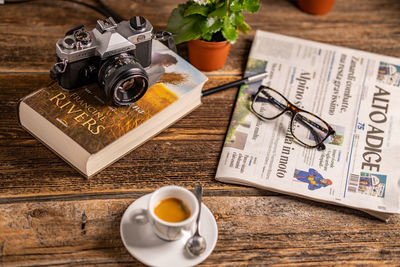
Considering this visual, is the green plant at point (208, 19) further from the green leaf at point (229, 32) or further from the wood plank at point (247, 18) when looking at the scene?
the wood plank at point (247, 18)

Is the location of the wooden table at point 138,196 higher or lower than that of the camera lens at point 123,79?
lower

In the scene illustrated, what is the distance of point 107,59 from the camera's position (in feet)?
2.69

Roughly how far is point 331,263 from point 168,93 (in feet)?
1.36

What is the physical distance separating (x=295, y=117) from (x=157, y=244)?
0.40m

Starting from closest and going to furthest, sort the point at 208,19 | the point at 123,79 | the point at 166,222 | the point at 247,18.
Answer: the point at 166,222 < the point at 123,79 < the point at 208,19 < the point at 247,18

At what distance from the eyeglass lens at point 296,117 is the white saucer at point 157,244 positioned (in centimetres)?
28

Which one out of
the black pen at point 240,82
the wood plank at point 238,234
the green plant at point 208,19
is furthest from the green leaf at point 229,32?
the wood plank at point 238,234

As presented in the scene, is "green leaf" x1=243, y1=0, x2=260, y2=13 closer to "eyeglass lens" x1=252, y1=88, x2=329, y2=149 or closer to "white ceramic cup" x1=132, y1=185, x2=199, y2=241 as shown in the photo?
"eyeglass lens" x1=252, y1=88, x2=329, y2=149

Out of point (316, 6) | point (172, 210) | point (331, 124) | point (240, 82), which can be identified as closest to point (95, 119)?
point (172, 210)

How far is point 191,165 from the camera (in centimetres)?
87

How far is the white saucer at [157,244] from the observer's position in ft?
2.33

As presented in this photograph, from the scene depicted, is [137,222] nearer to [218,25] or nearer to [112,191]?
[112,191]

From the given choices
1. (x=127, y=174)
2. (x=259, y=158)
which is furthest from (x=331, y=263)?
(x=127, y=174)

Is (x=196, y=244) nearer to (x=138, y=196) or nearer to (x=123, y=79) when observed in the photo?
(x=138, y=196)
